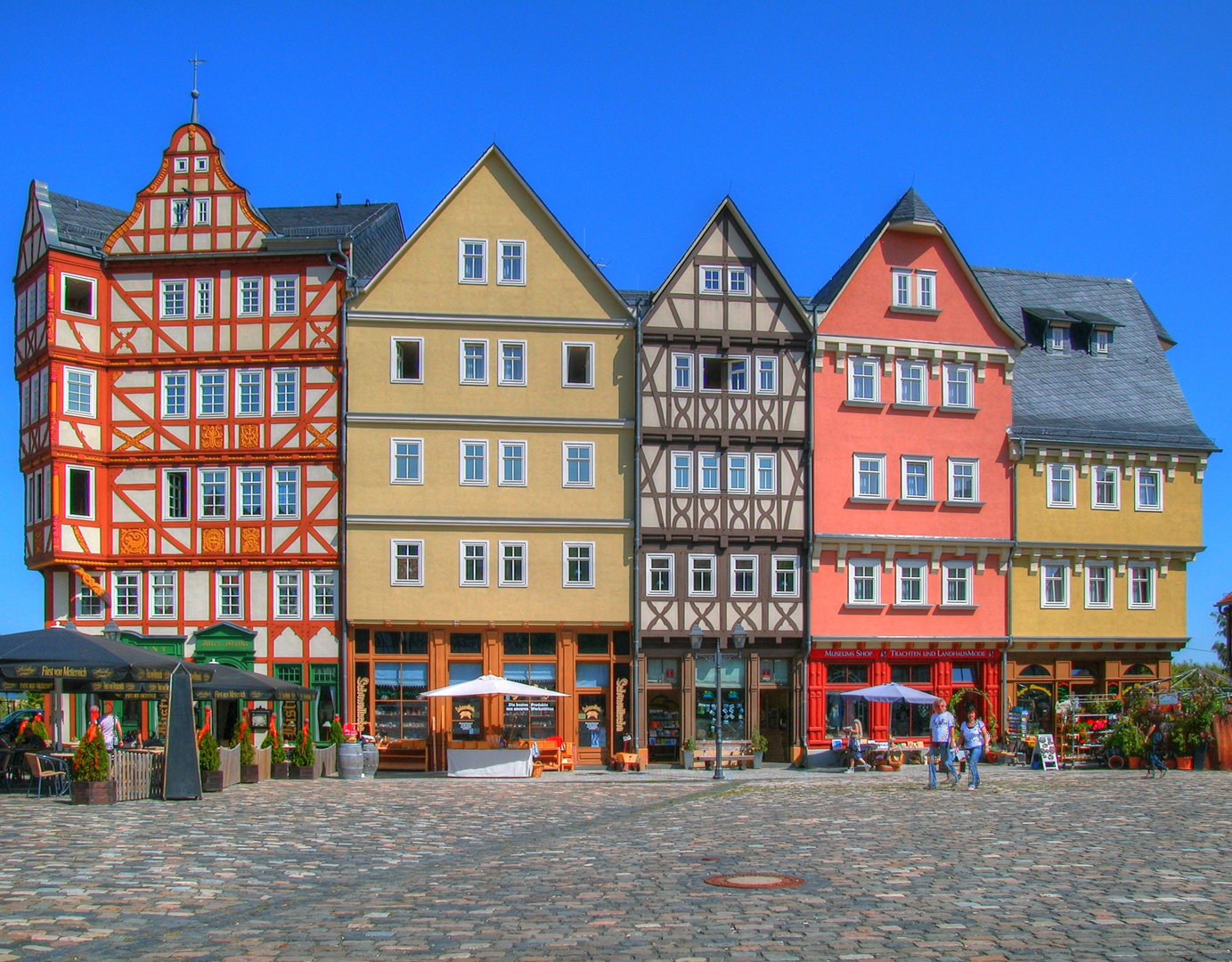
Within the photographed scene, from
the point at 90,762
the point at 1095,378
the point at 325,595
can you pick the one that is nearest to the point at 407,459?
the point at 325,595

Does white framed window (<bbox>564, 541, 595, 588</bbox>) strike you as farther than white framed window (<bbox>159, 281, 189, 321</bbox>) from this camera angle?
No

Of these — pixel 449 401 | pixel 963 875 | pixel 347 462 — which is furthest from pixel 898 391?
pixel 963 875

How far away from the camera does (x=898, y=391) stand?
4400cm

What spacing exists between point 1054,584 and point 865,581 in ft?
20.6

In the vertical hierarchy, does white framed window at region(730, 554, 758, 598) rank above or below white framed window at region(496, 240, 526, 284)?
below

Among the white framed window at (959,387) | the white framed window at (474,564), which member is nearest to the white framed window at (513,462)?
the white framed window at (474,564)

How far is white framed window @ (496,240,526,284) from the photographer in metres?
42.0

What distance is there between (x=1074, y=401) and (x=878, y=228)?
8.66 m

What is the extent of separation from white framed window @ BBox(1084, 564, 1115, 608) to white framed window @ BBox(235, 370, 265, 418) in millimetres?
25589

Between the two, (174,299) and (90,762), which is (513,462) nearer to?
(174,299)

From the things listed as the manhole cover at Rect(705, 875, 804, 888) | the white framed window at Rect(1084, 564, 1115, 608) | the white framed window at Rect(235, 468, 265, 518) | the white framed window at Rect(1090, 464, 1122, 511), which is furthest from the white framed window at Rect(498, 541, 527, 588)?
the manhole cover at Rect(705, 875, 804, 888)

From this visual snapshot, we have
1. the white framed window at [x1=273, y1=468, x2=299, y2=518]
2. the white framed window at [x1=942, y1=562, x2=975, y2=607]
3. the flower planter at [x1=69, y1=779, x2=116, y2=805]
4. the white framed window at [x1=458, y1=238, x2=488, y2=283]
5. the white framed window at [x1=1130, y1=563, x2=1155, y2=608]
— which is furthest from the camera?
the white framed window at [x1=1130, y1=563, x2=1155, y2=608]

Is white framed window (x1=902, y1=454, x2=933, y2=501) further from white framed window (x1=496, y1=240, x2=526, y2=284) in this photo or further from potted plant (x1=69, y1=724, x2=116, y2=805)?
potted plant (x1=69, y1=724, x2=116, y2=805)

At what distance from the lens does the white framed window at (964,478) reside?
4409 centimetres
